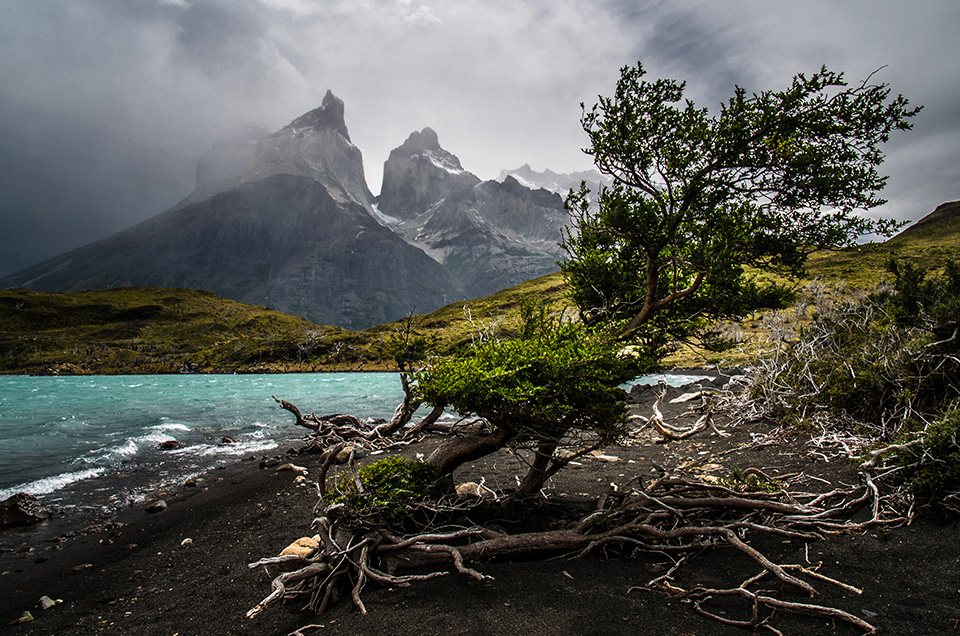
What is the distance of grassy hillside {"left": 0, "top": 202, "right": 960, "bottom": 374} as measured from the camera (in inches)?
4646

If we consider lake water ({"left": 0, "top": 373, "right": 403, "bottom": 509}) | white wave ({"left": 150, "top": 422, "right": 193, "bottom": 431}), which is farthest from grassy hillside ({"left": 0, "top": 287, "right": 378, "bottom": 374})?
white wave ({"left": 150, "top": 422, "right": 193, "bottom": 431})

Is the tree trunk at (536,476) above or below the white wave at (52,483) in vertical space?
above

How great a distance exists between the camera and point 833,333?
618 inches

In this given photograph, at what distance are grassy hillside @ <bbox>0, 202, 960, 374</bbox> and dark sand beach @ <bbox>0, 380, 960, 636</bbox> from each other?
8542 cm

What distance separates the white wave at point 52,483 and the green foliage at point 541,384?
62.4ft

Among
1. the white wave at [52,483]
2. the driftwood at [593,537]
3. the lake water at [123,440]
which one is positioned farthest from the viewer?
the lake water at [123,440]

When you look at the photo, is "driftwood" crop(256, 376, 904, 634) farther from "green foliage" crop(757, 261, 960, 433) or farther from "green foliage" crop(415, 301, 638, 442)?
"green foliage" crop(757, 261, 960, 433)

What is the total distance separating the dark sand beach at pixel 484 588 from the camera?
17.7 ft

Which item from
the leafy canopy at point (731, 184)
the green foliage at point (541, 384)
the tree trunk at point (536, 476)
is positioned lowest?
the tree trunk at point (536, 476)

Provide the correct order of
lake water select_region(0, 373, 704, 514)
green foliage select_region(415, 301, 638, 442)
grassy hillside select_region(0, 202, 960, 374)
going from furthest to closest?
1. grassy hillside select_region(0, 202, 960, 374)
2. lake water select_region(0, 373, 704, 514)
3. green foliage select_region(415, 301, 638, 442)

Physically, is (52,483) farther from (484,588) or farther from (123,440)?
(484,588)

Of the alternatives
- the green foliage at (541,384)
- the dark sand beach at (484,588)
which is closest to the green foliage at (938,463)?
the dark sand beach at (484,588)

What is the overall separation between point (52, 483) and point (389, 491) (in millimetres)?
18878

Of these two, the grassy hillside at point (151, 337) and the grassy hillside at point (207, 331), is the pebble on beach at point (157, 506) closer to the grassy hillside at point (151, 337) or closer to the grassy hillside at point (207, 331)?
the grassy hillside at point (207, 331)
